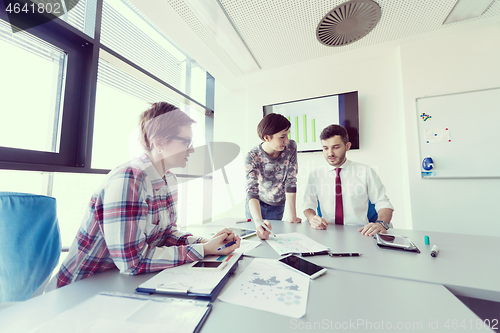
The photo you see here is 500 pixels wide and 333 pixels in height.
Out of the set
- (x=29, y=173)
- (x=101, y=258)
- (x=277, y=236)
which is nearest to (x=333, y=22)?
(x=277, y=236)

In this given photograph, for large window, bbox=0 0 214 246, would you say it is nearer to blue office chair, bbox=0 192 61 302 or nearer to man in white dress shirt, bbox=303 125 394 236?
blue office chair, bbox=0 192 61 302

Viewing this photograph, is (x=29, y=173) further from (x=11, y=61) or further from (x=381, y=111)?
(x=381, y=111)

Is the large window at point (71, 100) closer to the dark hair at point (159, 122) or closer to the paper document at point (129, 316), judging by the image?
the dark hair at point (159, 122)

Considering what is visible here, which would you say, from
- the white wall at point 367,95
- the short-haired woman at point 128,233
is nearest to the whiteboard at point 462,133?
the white wall at point 367,95

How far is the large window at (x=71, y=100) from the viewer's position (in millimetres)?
1282

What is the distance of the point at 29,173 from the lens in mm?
1410

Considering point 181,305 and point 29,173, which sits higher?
point 29,173

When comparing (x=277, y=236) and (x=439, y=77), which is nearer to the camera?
(x=277, y=236)

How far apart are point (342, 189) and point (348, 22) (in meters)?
1.44

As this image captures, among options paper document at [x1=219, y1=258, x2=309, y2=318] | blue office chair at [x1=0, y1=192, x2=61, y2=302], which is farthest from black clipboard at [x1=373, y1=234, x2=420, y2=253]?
blue office chair at [x1=0, y1=192, x2=61, y2=302]

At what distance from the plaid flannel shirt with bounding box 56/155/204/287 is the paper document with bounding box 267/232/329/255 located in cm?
36

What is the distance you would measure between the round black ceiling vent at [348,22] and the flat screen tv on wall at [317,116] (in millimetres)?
761

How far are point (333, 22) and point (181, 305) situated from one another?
2265 mm

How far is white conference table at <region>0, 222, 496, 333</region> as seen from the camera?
0.42 metres
